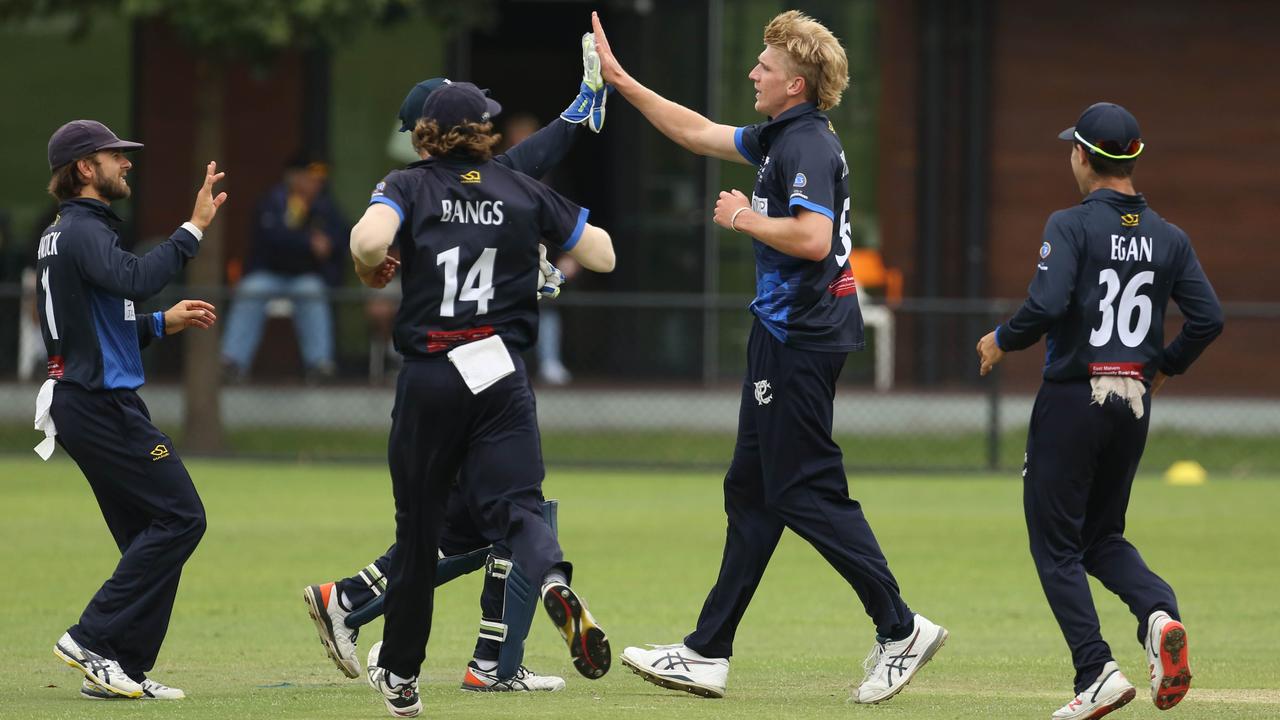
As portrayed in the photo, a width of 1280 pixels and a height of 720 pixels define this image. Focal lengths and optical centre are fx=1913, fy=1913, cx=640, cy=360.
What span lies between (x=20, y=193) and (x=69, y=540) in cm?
854

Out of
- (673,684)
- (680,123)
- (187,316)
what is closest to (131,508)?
(187,316)

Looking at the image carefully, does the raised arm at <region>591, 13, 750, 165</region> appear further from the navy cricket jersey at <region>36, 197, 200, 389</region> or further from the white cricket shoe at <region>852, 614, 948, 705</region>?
the white cricket shoe at <region>852, 614, 948, 705</region>

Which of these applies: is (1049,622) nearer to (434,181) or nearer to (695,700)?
(695,700)

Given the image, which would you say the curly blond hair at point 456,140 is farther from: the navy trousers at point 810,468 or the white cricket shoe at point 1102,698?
the white cricket shoe at point 1102,698

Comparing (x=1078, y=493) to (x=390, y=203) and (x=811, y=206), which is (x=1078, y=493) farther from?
(x=390, y=203)

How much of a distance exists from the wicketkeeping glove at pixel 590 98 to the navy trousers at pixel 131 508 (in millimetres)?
1882

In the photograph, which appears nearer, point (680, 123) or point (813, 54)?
point (813, 54)

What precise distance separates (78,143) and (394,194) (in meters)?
1.48

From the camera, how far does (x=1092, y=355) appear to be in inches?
Answer: 247

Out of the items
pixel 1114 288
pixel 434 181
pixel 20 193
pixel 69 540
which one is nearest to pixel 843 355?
pixel 1114 288

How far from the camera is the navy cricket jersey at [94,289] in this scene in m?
6.55

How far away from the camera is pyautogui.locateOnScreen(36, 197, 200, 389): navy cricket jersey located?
655 cm

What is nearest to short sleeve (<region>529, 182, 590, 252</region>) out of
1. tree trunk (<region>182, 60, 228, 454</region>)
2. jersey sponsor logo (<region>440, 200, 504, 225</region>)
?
jersey sponsor logo (<region>440, 200, 504, 225</region>)

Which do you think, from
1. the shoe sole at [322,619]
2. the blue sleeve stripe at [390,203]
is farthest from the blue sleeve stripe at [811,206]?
the shoe sole at [322,619]
